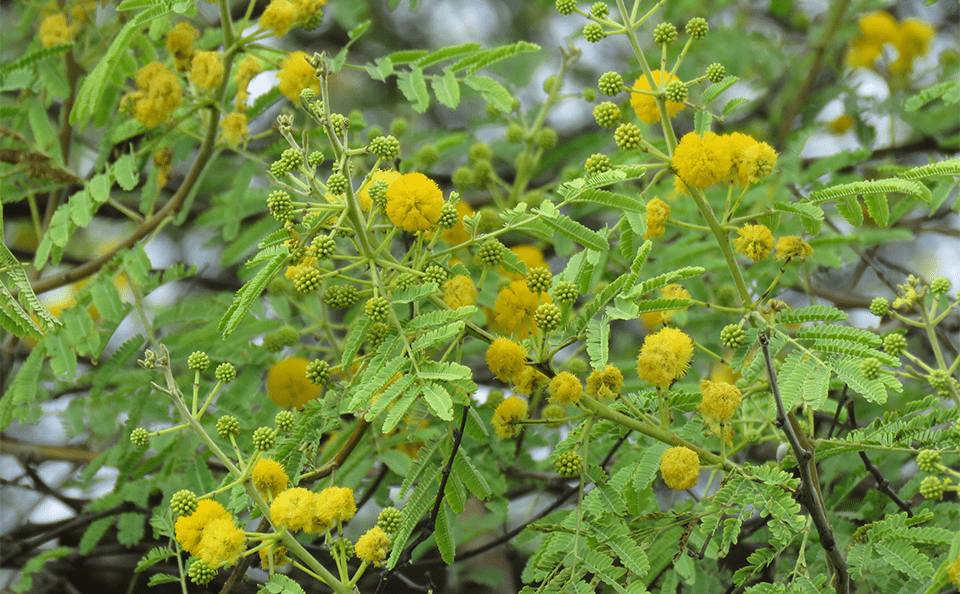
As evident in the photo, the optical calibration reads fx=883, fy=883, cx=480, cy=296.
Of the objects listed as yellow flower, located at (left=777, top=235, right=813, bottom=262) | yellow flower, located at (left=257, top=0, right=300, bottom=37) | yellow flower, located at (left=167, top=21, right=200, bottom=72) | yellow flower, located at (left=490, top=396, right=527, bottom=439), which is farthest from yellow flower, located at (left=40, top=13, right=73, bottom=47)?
yellow flower, located at (left=777, top=235, right=813, bottom=262)

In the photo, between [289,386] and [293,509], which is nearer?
[293,509]

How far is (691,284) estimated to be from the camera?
457cm

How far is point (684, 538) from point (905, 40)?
5.93m

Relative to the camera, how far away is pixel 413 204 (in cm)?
268

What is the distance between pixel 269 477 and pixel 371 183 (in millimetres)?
967

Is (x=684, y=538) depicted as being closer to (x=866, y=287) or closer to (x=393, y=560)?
(x=393, y=560)

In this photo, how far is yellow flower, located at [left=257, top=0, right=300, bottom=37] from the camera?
3.76 m

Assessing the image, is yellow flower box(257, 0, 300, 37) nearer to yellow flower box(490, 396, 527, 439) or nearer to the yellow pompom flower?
the yellow pompom flower

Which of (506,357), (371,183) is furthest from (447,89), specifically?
(506,357)

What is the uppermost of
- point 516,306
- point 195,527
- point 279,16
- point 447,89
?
point 279,16

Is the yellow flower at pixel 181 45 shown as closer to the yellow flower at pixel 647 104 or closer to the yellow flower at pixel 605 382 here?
the yellow flower at pixel 647 104

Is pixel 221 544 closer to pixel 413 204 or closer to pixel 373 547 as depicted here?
pixel 373 547

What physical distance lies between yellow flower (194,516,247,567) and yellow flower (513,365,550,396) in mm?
940

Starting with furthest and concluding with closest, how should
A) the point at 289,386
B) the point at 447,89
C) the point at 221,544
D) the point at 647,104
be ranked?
1. the point at 289,386
2. the point at 447,89
3. the point at 647,104
4. the point at 221,544
